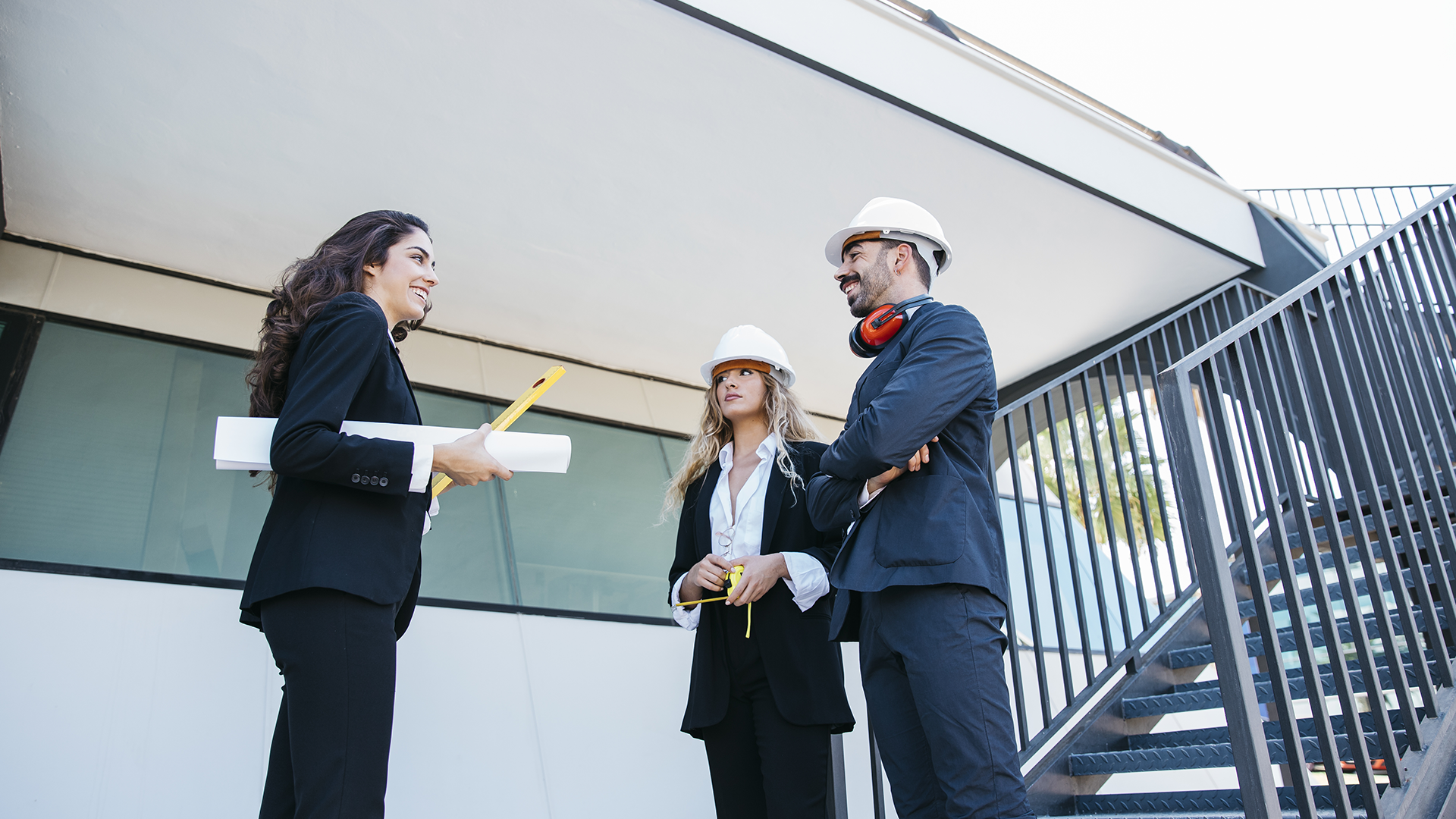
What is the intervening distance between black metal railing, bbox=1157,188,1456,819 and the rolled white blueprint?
1.21 meters

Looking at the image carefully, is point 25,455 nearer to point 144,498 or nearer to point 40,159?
point 144,498

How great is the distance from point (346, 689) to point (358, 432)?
43 centimetres

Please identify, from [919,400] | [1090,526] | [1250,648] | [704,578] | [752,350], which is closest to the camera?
[919,400]

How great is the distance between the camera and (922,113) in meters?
3.48

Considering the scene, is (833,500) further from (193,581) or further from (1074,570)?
(193,581)

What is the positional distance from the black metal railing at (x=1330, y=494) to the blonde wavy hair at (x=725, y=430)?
922 mm

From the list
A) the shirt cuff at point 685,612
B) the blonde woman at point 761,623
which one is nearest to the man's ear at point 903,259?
the blonde woman at point 761,623

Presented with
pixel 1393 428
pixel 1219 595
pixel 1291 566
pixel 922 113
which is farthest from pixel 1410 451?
pixel 922 113

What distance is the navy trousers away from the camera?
1471mm

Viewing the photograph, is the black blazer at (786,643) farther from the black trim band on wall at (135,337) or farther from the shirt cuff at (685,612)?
the black trim band on wall at (135,337)

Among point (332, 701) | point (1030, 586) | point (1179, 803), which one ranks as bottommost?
point (1179, 803)

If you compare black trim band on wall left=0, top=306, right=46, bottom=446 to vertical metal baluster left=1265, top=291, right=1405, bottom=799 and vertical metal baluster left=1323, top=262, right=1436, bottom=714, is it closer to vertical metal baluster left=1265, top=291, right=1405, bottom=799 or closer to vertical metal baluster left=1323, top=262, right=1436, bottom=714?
vertical metal baluster left=1265, top=291, right=1405, bottom=799

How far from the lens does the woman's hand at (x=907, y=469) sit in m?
1.69

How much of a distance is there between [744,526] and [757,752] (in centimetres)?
53
